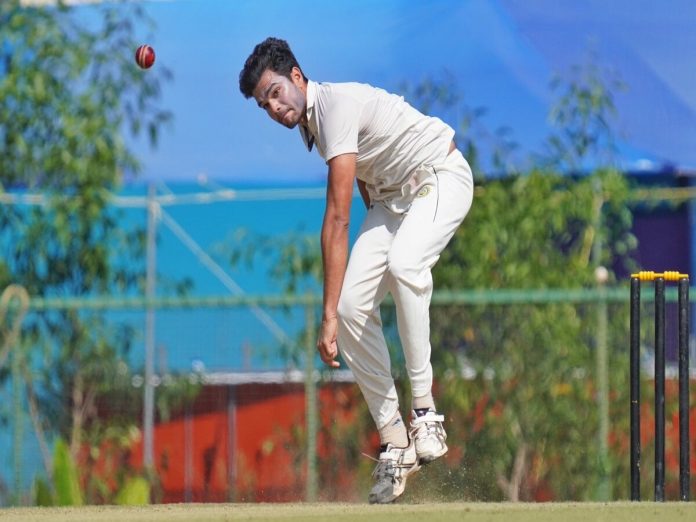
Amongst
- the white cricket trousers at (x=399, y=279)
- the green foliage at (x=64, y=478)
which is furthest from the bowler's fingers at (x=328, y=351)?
the green foliage at (x=64, y=478)

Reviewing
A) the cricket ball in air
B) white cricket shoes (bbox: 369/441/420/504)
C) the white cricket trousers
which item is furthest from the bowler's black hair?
white cricket shoes (bbox: 369/441/420/504)

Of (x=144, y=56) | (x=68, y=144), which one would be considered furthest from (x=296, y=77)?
(x=68, y=144)

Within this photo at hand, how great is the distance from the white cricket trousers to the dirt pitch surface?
83cm

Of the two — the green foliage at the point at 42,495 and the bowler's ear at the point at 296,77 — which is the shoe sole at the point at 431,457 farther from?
the green foliage at the point at 42,495

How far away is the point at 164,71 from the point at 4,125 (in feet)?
4.00

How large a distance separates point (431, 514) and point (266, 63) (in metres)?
2.01

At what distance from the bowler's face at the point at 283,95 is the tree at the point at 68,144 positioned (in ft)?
14.5

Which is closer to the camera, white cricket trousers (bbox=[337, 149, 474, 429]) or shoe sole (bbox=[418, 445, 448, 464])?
white cricket trousers (bbox=[337, 149, 474, 429])

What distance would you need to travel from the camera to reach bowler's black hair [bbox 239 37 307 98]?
6164 millimetres

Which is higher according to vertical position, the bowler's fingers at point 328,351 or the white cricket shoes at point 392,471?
the bowler's fingers at point 328,351

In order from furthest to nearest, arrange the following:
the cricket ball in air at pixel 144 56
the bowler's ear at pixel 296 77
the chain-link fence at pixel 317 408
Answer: the chain-link fence at pixel 317 408, the cricket ball in air at pixel 144 56, the bowler's ear at pixel 296 77

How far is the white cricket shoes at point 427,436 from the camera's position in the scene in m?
6.44

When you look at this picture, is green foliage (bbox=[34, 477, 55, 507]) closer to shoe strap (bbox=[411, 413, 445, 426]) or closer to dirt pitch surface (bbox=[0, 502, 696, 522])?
dirt pitch surface (bbox=[0, 502, 696, 522])

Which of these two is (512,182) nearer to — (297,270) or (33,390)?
(297,270)
